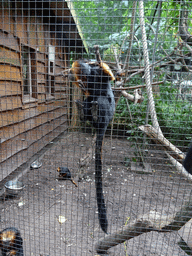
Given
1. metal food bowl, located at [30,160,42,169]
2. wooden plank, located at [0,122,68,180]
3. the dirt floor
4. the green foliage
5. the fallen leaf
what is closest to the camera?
the green foliage

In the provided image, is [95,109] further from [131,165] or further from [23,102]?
[131,165]

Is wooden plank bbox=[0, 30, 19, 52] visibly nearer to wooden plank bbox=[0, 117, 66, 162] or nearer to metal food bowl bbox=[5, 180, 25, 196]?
wooden plank bbox=[0, 117, 66, 162]

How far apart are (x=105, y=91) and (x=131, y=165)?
184cm

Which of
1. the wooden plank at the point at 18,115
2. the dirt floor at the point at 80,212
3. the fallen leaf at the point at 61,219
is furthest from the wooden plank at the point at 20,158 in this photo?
the fallen leaf at the point at 61,219

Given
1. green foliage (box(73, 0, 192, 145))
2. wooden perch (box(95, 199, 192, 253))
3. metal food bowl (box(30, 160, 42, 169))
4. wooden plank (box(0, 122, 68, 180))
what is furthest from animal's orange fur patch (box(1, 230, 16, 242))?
metal food bowl (box(30, 160, 42, 169))

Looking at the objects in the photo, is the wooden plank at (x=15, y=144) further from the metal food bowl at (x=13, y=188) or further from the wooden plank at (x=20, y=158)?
the metal food bowl at (x=13, y=188)

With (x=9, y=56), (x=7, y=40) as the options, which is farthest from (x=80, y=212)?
(x=7, y=40)

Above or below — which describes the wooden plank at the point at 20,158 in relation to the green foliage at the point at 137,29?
below

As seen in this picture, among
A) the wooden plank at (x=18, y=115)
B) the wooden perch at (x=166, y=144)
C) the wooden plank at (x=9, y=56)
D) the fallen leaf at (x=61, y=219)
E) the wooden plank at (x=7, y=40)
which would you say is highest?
the wooden plank at (x=7, y=40)

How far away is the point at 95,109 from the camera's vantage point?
228 cm

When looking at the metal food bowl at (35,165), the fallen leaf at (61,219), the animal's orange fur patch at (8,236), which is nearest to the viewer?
the animal's orange fur patch at (8,236)

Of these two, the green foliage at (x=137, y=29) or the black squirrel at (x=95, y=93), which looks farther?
the black squirrel at (x=95, y=93)

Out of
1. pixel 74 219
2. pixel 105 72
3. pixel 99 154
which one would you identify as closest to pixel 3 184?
pixel 74 219

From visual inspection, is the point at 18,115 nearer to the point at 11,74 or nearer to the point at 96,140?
the point at 11,74
